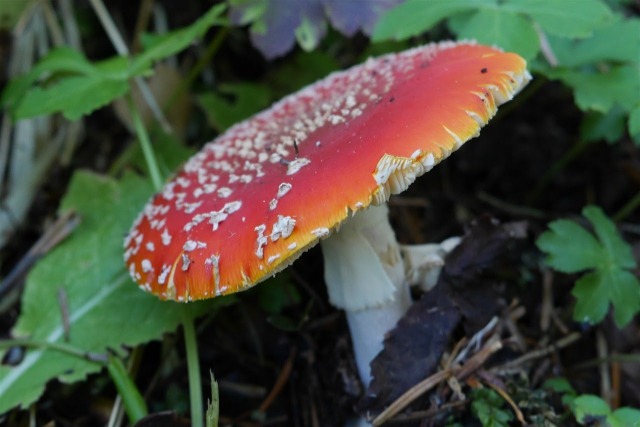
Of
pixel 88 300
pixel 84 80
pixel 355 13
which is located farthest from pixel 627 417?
pixel 84 80

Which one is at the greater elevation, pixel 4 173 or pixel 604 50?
pixel 4 173

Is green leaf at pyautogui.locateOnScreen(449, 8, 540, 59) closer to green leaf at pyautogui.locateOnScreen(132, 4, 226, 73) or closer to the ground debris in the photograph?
the ground debris

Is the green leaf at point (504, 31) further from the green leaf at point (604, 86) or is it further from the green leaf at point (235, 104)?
the green leaf at point (235, 104)

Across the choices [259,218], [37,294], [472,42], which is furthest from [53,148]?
[472,42]

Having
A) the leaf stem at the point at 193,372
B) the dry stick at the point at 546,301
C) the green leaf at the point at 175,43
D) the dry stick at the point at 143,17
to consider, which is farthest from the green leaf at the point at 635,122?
the dry stick at the point at 143,17

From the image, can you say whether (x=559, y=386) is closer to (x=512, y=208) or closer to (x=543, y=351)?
(x=543, y=351)

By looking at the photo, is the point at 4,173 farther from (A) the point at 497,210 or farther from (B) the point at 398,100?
(A) the point at 497,210
